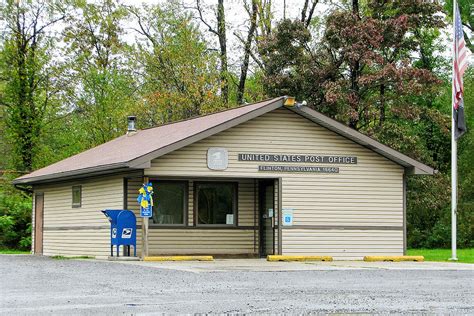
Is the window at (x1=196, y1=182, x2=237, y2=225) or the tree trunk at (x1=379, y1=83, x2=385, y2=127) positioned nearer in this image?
the window at (x1=196, y1=182, x2=237, y2=225)

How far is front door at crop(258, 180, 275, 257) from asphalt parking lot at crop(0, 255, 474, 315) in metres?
4.95

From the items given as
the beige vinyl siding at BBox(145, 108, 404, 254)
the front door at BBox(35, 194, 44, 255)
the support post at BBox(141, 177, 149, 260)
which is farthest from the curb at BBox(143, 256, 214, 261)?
the front door at BBox(35, 194, 44, 255)

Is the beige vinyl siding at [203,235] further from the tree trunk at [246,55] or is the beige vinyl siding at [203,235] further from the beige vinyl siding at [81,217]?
the tree trunk at [246,55]

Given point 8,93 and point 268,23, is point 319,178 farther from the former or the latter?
point 8,93

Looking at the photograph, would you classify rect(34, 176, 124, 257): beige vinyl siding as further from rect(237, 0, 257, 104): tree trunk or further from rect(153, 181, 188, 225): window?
rect(237, 0, 257, 104): tree trunk

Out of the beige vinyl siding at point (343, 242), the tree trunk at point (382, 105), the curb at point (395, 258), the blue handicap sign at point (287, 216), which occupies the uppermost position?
the tree trunk at point (382, 105)

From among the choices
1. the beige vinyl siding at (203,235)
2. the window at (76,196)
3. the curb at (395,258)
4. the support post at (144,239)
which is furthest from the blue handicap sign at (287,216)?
the window at (76,196)

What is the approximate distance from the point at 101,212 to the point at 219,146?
3.88 meters

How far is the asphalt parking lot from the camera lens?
11.0 meters

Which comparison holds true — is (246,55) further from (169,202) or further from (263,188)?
(169,202)

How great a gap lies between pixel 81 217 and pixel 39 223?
14.8 feet

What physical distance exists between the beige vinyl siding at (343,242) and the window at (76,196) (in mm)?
6290

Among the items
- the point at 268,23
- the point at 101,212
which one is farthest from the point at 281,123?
the point at 268,23

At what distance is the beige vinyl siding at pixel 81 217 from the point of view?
24.1 metres
